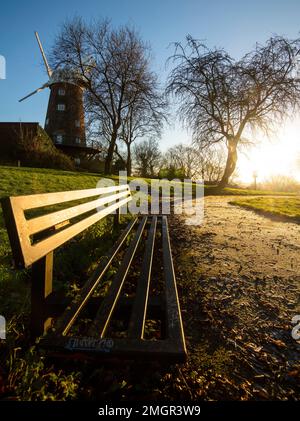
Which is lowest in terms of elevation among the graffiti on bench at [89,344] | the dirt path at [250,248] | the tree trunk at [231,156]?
the dirt path at [250,248]

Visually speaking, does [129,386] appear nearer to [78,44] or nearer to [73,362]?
[73,362]

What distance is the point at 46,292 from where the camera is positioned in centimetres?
187

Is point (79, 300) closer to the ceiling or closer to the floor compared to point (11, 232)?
closer to the floor

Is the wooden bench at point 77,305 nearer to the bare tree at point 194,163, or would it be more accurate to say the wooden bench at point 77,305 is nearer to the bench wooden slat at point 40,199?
the bench wooden slat at point 40,199

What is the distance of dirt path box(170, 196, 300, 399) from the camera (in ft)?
5.56

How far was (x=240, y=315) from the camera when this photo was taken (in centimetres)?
250

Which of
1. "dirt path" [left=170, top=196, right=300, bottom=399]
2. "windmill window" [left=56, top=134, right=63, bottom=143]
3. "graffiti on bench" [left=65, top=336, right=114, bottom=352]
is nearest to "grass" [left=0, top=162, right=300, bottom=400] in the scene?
"graffiti on bench" [left=65, top=336, right=114, bottom=352]

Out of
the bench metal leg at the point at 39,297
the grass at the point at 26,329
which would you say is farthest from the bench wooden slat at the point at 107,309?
the bench metal leg at the point at 39,297

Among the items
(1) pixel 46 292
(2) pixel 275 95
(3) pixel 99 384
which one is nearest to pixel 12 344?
(1) pixel 46 292

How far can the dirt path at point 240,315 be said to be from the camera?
66.7 inches

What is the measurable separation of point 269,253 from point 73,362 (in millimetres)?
3817

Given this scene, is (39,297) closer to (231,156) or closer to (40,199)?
(40,199)

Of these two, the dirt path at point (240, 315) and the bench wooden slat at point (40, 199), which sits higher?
the bench wooden slat at point (40, 199)

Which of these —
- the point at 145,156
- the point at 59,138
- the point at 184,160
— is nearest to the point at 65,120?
the point at 59,138
